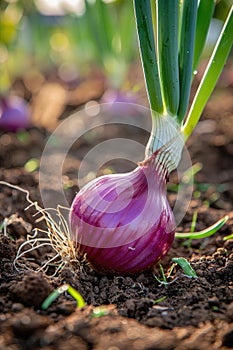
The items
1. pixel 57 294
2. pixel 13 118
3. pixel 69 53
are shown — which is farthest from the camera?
pixel 69 53

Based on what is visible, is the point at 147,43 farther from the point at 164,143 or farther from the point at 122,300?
the point at 122,300

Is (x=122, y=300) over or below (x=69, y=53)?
over

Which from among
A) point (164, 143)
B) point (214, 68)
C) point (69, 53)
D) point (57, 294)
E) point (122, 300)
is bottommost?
point (69, 53)

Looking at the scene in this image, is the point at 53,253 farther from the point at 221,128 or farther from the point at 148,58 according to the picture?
the point at 221,128

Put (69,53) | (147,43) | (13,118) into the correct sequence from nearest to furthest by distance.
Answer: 1. (147,43)
2. (13,118)
3. (69,53)

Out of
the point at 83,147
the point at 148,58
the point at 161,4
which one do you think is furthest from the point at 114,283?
the point at 83,147

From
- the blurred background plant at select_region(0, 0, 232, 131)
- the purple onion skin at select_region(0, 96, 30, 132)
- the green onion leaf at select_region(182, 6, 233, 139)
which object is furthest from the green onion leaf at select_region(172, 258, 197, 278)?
the purple onion skin at select_region(0, 96, 30, 132)

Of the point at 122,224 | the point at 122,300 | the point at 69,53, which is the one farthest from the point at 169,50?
the point at 69,53
